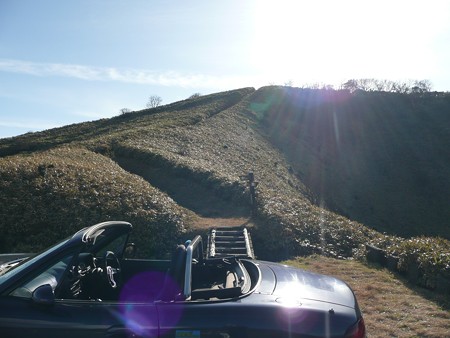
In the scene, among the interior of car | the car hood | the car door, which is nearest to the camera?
the car door

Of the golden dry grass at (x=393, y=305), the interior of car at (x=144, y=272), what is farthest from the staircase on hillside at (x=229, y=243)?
the interior of car at (x=144, y=272)

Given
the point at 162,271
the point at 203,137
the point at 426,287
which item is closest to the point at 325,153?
the point at 203,137

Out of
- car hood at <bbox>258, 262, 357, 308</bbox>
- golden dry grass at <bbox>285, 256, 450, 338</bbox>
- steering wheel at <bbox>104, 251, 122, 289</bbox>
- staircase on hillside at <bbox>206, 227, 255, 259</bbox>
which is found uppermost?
steering wheel at <bbox>104, 251, 122, 289</bbox>

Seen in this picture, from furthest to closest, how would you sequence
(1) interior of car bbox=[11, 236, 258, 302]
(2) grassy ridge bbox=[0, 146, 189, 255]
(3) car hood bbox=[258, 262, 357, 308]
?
1. (2) grassy ridge bbox=[0, 146, 189, 255]
2. (3) car hood bbox=[258, 262, 357, 308]
3. (1) interior of car bbox=[11, 236, 258, 302]

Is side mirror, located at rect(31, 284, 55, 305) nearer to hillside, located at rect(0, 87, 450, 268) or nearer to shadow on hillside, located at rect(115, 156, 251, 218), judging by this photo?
hillside, located at rect(0, 87, 450, 268)

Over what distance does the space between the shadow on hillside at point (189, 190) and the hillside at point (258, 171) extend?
0.20 ft

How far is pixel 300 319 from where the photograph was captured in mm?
3291

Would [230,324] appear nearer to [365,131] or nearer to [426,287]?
[426,287]

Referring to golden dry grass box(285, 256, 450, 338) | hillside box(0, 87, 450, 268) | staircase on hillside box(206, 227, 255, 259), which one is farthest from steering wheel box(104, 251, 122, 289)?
hillside box(0, 87, 450, 268)

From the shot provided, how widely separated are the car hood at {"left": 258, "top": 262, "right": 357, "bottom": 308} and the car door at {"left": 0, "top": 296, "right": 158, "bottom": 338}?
100 centimetres

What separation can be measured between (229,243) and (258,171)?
11.7m

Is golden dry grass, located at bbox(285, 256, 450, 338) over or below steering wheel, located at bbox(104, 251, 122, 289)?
below

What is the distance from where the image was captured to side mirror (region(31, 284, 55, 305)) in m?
3.26

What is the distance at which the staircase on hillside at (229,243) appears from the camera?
952 cm
